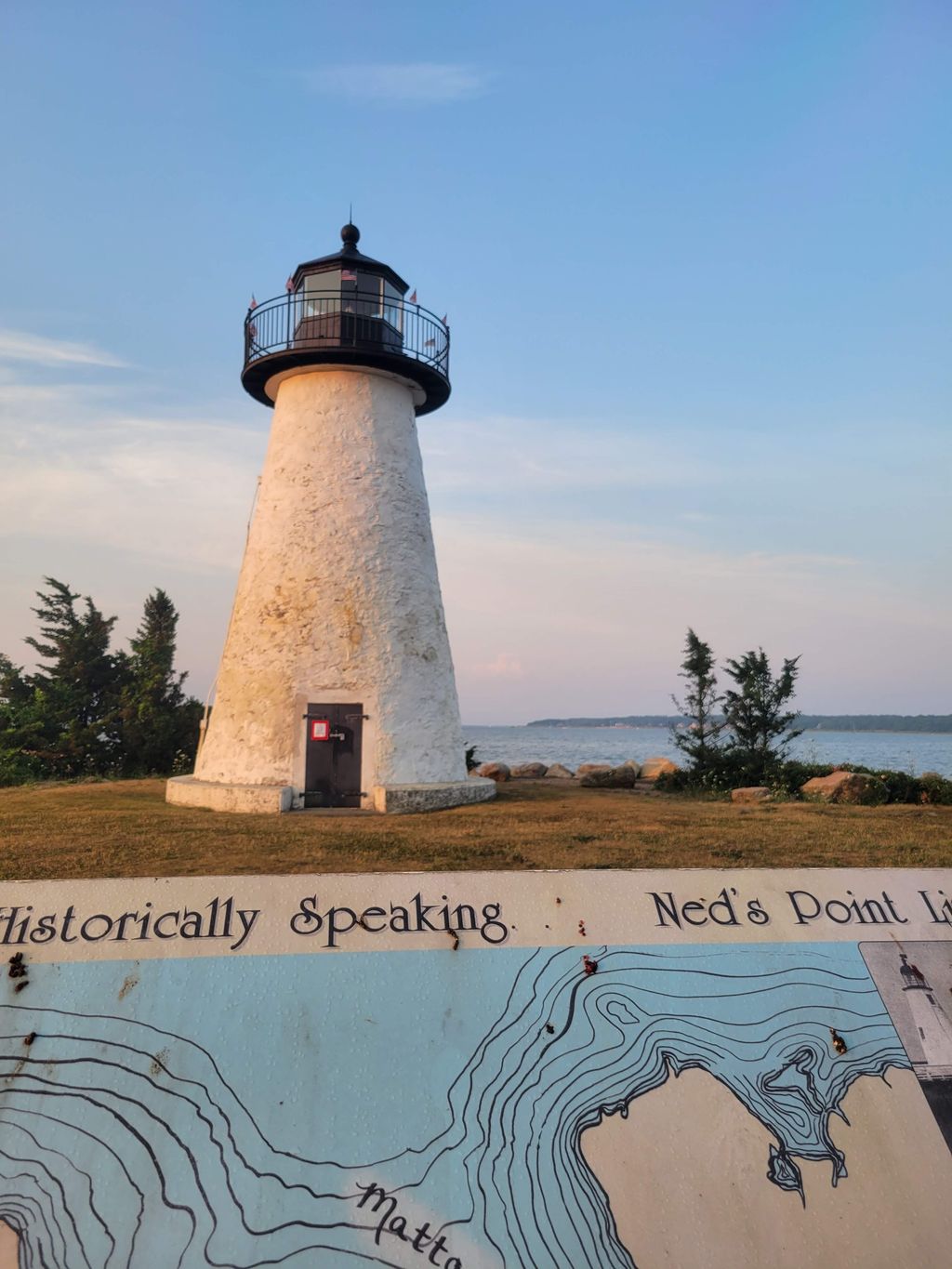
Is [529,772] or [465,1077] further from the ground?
[529,772]

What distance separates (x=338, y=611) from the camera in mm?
12828

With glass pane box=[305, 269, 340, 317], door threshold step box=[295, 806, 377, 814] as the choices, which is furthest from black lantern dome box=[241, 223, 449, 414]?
door threshold step box=[295, 806, 377, 814]

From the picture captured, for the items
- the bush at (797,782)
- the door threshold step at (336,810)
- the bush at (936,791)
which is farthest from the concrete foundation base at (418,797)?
the bush at (936,791)

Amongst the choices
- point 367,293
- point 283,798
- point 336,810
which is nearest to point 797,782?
point 336,810

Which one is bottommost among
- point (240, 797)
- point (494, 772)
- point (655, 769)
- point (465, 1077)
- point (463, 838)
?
point (465, 1077)

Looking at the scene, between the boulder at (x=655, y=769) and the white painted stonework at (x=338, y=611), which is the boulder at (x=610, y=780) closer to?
the boulder at (x=655, y=769)

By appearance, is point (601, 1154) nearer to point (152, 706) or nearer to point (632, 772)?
point (632, 772)

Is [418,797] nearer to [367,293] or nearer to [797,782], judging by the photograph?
[367,293]

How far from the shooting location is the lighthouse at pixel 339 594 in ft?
40.9

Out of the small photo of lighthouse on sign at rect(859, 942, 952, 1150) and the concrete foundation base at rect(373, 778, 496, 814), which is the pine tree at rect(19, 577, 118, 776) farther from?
the small photo of lighthouse on sign at rect(859, 942, 952, 1150)

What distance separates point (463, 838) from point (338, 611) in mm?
4530

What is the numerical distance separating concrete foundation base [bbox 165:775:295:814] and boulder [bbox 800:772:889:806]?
30.6 feet

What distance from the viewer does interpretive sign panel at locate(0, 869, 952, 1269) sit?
4016 millimetres

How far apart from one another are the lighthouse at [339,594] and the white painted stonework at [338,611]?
24 mm
